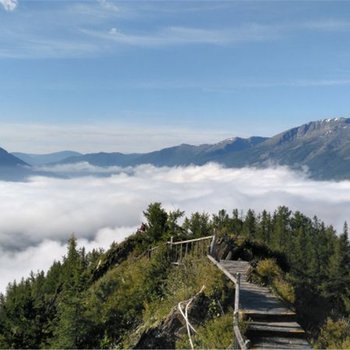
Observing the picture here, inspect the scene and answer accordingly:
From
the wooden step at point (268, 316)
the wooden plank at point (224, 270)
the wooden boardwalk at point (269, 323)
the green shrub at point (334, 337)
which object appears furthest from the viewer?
the wooden plank at point (224, 270)

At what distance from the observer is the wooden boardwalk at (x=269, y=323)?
12523 mm

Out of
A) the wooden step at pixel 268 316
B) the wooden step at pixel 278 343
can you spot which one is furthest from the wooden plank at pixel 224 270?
the wooden step at pixel 278 343

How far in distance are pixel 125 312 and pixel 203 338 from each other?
5998 millimetres

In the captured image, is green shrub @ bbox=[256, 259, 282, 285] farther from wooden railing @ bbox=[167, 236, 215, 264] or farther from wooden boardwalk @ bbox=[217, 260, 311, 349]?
wooden railing @ bbox=[167, 236, 215, 264]

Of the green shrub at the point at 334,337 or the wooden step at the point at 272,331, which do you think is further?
the green shrub at the point at 334,337

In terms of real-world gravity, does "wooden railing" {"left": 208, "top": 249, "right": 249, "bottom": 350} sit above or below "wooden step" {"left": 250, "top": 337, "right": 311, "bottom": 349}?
above

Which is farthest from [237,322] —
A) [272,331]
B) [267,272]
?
[267,272]

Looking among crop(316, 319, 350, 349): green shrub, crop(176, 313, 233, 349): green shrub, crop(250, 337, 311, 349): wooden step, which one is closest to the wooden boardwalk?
crop(250, 337, 311, 349): wooden step

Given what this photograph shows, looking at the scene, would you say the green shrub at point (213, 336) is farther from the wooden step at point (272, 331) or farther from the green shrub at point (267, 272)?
the green shrub at point (267, 272)

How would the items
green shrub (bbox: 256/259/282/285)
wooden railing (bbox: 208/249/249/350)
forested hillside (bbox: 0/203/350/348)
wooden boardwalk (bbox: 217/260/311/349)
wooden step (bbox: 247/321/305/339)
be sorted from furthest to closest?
green shrub (bbox: 256/259/282/285) → forested hillside (bbox: 0/203/350/348) → wooden step (bbox: 247/321/305/339) → wooden boardwalk (bbox: 217/260/311/349) → wooden railing (bbox: 208/249/249/350)

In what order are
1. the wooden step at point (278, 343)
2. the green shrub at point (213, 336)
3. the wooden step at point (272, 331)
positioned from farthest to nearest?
1. the wooden step at point (272, 331)
2. the green shrub at point (213, 336)
3. the wooden step at point (278, 343)

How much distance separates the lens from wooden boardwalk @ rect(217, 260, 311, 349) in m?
12.5

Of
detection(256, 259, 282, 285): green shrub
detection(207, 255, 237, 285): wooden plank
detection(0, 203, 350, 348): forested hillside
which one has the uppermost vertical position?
detection(207, 255, 237, 285): wooden plank

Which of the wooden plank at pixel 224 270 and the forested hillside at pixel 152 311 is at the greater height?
the wooden plank at pixel 224 270
